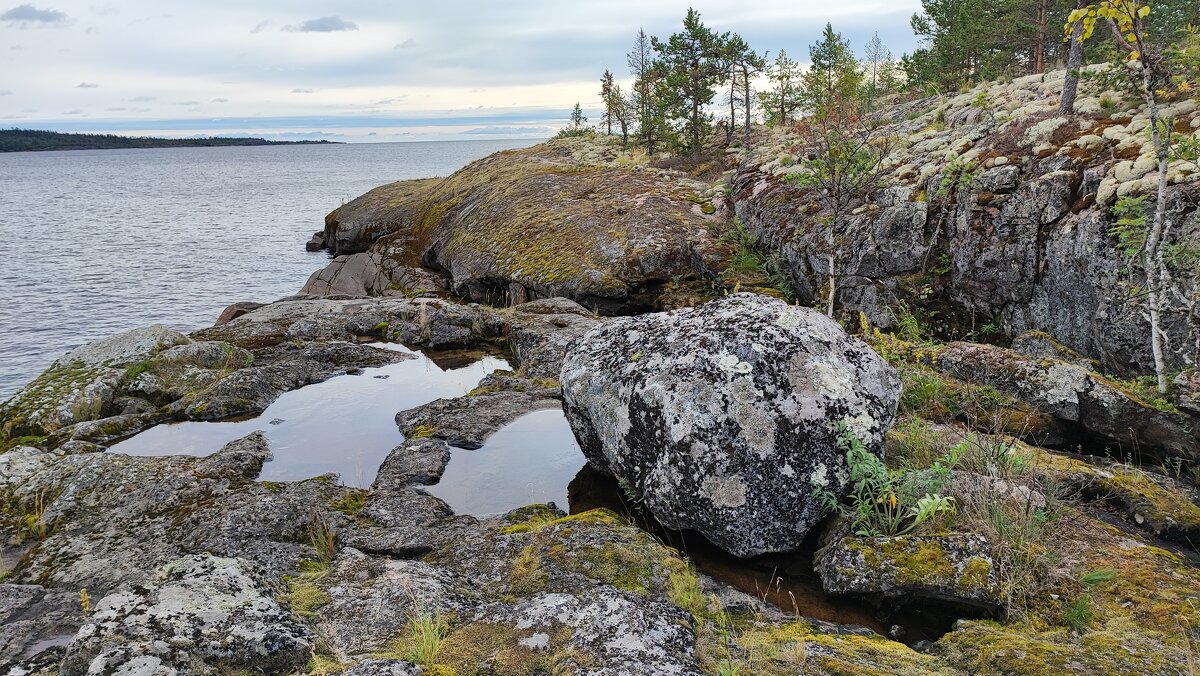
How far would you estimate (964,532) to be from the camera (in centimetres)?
576

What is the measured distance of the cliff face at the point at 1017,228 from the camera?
9773mm

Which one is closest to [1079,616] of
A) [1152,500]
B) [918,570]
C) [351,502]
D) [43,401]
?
[918,570]

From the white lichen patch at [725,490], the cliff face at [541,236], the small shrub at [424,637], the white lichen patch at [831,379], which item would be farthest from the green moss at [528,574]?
the cliff face at [541,236]

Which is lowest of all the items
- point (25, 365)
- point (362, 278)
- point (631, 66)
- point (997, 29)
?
point (25, 365)

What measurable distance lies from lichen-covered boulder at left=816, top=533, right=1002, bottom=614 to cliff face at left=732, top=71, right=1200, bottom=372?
600 cm

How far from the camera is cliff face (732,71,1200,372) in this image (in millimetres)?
9773

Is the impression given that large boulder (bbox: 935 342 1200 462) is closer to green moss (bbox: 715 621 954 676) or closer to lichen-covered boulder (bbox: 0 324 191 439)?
green moss (bbox: 715 621 954 676)

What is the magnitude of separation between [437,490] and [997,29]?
117 feet

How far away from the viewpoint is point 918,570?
214 inches

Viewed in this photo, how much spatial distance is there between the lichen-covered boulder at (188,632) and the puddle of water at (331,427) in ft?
13.3

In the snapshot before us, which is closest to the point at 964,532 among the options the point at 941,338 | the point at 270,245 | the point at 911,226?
the point at 941,338

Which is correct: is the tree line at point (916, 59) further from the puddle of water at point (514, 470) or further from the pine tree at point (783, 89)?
the puddle of water at point (514, 470)

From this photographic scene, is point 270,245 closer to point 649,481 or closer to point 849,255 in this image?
point 849,255

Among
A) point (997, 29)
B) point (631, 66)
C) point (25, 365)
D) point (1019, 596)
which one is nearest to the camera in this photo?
point (1019, 596)
